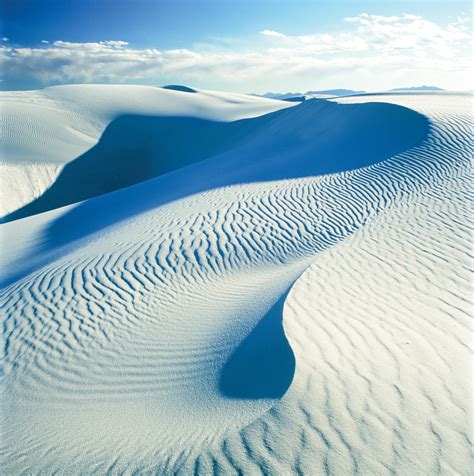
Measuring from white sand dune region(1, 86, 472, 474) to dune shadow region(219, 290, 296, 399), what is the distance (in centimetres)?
2

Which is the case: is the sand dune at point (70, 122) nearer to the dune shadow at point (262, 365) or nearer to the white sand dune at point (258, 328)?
the white sand dune at point (258, 328)

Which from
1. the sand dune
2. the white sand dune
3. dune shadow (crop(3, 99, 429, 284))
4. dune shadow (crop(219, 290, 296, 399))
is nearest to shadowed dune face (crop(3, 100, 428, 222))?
dune shadow (crop(3, 99, 429, 284))

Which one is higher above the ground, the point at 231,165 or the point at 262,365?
the point at 262,365

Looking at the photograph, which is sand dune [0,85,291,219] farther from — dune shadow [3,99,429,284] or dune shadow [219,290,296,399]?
dune shadow [219,290,296,399]

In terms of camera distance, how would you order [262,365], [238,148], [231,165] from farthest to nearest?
1. [238,148]
2. [231,165]
3. [262,365]

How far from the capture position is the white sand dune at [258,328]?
3035 millimetres

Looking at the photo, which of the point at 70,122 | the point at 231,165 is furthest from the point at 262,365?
the point at 70,122

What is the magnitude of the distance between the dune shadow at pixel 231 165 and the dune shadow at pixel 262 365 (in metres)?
5.69

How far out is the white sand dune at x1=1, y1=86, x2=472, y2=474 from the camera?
304cm

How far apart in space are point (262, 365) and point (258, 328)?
73 centimetres

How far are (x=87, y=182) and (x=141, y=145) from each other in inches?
266

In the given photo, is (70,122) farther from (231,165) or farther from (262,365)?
(262,365)

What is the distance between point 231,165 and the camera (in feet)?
50.9

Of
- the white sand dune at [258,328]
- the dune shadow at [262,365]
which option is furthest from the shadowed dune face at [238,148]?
the dune shadow at [262,365]
